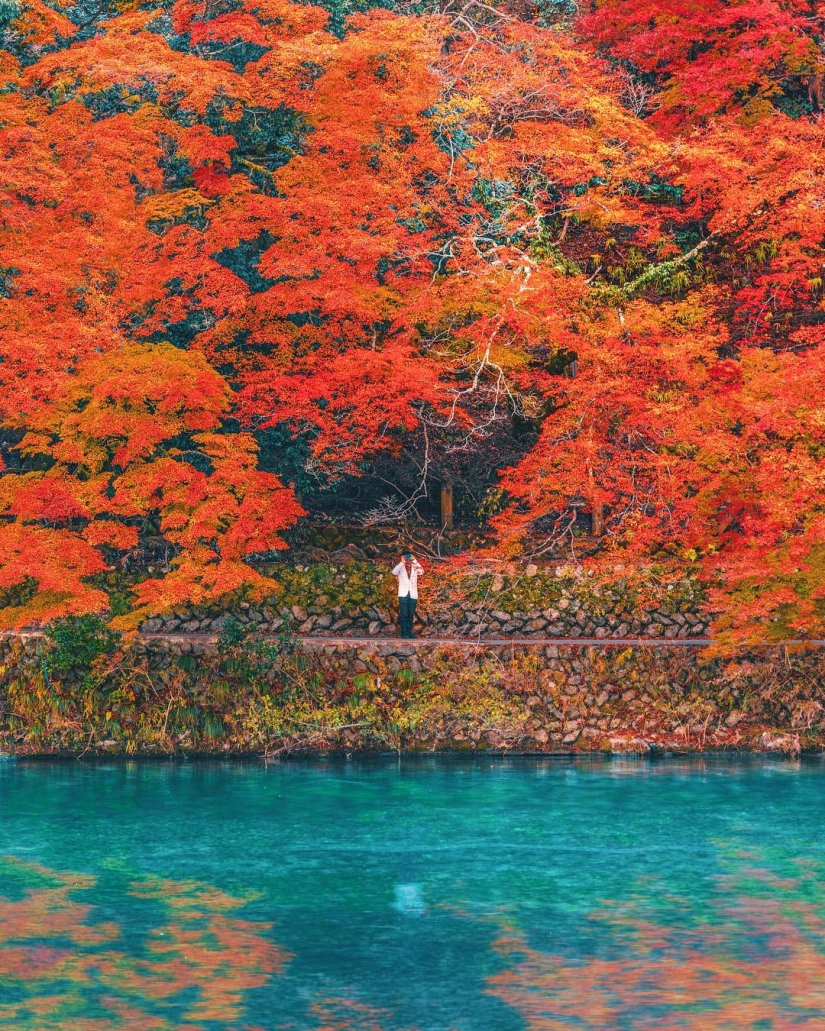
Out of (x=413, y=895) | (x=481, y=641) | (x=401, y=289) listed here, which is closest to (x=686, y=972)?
(x=413, y=895)

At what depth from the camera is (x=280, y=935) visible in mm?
16703

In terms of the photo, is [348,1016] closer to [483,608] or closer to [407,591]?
[407,591]

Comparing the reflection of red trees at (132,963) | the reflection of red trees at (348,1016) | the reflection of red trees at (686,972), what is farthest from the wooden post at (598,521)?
the reflection of red trees at (348,1016)

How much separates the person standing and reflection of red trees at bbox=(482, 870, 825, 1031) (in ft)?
33.5

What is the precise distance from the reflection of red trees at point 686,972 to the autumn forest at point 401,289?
9.00 meters

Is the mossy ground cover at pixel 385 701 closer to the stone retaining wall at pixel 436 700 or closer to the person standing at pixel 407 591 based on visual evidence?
the stone retaining wall at pixel 436 700

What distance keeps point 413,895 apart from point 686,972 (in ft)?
13.4

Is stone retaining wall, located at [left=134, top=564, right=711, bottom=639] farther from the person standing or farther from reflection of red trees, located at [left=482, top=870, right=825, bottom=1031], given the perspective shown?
reflection of red trees, located at [left=482, top=870, right=825, bottom=1031]

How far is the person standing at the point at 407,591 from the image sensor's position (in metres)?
27.5

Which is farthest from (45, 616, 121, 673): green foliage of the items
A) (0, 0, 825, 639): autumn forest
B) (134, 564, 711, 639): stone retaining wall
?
(134, 564, 711, 639): stone retaining wall

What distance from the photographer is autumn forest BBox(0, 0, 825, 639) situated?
26.9m

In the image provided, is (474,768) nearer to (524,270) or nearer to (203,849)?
(203,849)

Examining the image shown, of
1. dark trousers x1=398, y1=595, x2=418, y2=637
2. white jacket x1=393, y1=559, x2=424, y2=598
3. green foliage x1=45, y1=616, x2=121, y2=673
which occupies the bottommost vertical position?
green foliage x1=45, y1=616, x2=121, y2=673

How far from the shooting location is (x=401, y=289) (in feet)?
95.5
